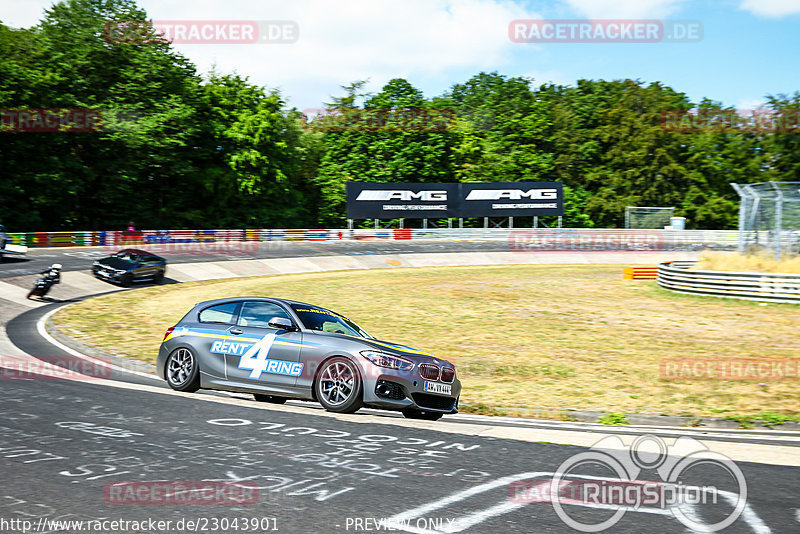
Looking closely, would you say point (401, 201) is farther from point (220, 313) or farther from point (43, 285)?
point (220, 313)

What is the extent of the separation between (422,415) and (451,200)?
172 ft

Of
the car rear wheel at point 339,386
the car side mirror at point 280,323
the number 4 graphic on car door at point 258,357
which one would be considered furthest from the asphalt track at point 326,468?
the car side mirror at point 280,323

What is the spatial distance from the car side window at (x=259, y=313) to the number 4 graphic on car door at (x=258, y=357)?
32 cm

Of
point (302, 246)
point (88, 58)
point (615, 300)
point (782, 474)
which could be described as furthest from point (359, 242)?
point (782, 474)

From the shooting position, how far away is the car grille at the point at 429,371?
981cm

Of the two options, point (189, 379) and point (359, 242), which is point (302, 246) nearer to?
point (359, 242)

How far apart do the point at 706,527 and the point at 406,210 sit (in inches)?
2186

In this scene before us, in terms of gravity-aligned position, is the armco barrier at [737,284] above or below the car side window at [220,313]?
below

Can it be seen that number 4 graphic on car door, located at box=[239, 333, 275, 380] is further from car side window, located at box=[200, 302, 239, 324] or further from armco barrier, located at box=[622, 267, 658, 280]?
armco barrier, located at box=[622, 267, 658, 280]

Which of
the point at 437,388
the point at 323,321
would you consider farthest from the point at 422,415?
the point at 323,321

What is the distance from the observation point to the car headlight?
31.4 feet

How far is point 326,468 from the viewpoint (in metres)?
6.95

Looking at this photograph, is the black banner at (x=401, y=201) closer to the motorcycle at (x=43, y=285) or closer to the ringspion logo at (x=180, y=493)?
the motorcycle at (x=43, y=285)

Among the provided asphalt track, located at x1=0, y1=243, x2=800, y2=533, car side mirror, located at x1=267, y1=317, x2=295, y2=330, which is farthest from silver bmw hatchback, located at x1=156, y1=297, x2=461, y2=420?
Answer: asphalt track, located at x1=0, y1=243, x2=800, y2=533
